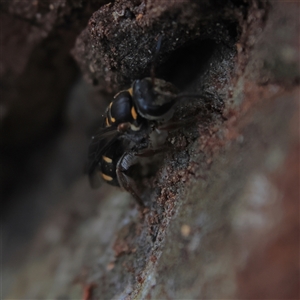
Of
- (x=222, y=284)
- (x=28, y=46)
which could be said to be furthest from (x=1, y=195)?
(x=222, y=284)

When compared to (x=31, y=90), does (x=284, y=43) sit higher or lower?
lower

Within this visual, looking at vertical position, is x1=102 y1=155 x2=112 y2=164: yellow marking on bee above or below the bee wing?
below

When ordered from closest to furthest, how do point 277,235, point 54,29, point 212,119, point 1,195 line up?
point 277,235 → point 212,119 → point 54,29 → point 1,195

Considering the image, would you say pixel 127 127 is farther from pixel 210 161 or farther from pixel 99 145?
pixel 210 161

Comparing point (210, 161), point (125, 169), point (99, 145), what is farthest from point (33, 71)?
point (210, 161)

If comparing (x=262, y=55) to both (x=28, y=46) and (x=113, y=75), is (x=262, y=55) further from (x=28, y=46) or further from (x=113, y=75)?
(x=28, y=46)

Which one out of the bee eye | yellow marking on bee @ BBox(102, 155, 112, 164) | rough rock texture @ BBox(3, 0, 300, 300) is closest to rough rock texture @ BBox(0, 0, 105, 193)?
rough rock texture @ BBox(3, 0, 300, 300)

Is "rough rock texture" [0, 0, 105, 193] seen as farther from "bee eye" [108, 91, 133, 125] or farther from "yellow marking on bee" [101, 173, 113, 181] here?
"yellow marking on bee" [101, 173, 113, 181]
